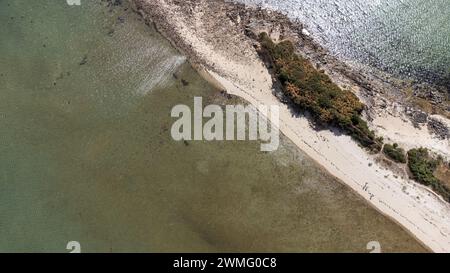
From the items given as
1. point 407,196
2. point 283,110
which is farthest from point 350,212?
point 283,110

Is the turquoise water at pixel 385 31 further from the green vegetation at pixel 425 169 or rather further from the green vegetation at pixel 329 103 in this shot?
the green vegetation at pixel 425 169

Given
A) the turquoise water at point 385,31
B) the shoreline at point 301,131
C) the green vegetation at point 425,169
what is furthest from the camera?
the turquoise water at point 385,31

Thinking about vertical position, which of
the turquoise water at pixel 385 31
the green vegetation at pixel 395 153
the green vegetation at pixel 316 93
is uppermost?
the turquoise water at pixel 385 31

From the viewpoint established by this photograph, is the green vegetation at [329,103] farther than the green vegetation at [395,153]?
No

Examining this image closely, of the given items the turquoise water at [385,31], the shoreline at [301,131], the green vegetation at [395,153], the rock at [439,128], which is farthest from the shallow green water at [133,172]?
the turquoise water at [385,31]

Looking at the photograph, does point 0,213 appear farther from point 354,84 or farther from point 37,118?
point 354,84

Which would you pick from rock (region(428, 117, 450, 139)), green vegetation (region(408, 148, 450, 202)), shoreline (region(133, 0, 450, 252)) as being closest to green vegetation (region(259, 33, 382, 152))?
shoreline (region(133, 0, 450, 252))
